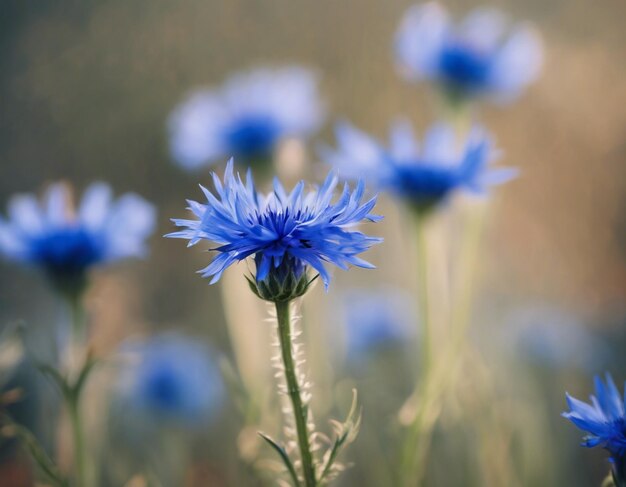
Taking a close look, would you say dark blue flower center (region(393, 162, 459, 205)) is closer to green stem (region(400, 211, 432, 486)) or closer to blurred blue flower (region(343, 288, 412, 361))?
green stem (region(400, 211, 432, 486))

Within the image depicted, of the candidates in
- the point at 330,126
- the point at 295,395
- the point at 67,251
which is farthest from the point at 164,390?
the point at 330,126

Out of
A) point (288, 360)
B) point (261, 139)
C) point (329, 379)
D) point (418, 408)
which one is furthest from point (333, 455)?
point (261, 139)

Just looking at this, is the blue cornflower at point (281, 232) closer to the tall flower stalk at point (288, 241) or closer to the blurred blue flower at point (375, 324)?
the tall flower stalk at point (288, 241)

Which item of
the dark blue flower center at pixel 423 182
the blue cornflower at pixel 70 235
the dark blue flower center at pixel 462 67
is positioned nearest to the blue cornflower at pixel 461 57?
the dark blue flower center at pixel 462 67

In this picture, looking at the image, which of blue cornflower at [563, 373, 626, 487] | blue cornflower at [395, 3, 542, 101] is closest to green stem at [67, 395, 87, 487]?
blue cornflower at [563, 373, 626, 487]

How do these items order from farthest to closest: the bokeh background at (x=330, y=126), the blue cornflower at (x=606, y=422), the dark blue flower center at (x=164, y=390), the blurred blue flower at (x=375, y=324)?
the bokeh background at (x=330, y=126) < the blurred blue flower at (x=375, y=324) < the dark blue flower center at (x=164, y=390) < the blue cornflower at (x=606, y=422)

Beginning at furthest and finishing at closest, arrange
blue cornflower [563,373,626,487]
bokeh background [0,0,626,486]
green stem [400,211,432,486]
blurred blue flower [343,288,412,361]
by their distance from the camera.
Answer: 1. bokeh background [0,0,626,486]
2. blurred blue flower [343,288,412,361]
3. green stem [400,211,432,486]
4. blue cornflower [563,373,626,487]


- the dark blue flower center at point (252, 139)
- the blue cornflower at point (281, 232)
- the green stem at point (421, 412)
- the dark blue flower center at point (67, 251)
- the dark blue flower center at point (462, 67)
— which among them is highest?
the dark blue flower center at point (462, 67)
